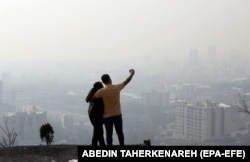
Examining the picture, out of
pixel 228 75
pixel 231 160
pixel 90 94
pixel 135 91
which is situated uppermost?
pixel 228 75

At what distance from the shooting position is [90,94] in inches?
220

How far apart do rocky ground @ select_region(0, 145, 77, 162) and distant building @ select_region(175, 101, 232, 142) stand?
30.5 m

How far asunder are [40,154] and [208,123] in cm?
3407

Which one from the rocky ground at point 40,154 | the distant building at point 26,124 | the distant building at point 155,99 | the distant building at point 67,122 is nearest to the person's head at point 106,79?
the rocky ground at point 40,154

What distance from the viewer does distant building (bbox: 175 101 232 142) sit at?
1539 inches

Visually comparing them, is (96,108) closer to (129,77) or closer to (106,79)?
(106,79)

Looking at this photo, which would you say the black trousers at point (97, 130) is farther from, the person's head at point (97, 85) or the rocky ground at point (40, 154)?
the rocky ground at point (40, 154)

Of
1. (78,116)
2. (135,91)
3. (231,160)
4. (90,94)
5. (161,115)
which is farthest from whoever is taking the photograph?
(135,91)

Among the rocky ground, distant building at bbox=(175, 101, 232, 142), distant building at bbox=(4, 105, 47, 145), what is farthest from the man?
distant building at bbox=(175, 101, 232, 142)

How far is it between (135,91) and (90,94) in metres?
74.0

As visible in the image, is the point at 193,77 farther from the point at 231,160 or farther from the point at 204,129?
the point at 231,160

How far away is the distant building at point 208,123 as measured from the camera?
1539 inches

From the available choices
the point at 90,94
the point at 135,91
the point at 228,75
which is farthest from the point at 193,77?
the point at 90,94

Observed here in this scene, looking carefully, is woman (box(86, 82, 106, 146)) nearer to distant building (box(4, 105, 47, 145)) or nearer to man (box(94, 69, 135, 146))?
man (box(94, 69, 135, 146))
